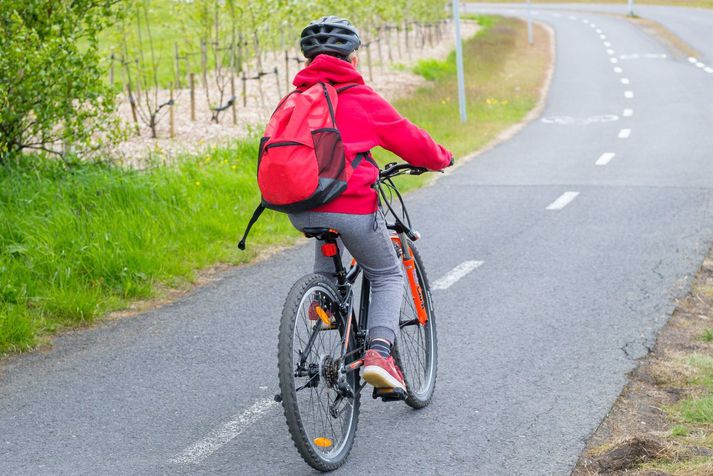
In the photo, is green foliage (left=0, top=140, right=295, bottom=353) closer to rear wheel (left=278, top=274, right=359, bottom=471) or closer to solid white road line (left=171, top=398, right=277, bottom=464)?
solid white road line (left=171, top=398, right=277, bottom=464)

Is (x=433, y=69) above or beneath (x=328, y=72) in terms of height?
beneath

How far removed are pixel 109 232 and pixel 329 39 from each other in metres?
4.59

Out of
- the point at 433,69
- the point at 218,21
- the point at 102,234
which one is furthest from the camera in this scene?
the point at 433,69

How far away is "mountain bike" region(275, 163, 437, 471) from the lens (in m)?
4.27

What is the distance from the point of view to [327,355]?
4.61m

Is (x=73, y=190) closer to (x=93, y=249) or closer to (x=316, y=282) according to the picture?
(x=93, y=249)

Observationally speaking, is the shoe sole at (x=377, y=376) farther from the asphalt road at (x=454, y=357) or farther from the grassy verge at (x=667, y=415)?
the grassy verge at (x=667, y=415)

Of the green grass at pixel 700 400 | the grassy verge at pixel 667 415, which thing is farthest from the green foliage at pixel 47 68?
the green grass at pixel 700 400

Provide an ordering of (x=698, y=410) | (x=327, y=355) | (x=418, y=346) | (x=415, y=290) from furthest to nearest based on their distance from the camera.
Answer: (x=418, y=346)
(x=415, y=290)
(x=698, y=410)
(x=327, y=355)

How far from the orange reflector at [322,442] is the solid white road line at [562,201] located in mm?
7319

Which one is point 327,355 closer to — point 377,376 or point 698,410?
point 377,376

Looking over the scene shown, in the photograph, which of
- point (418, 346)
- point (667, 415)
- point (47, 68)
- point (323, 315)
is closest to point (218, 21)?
point (47, 68)

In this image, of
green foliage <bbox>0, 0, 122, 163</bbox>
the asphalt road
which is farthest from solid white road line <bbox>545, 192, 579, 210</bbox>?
green foliage <bbox>0, 0, 122, 163</bbox>

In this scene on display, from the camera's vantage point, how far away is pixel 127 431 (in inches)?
202
